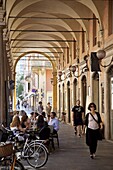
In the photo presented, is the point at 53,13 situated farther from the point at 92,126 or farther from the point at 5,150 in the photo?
the point at 5,150

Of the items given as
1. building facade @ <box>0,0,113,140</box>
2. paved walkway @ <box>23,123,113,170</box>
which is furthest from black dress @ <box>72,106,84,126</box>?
paved walkway @ <box>23,123,113,170</box>

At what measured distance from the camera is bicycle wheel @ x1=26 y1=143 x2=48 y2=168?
374 inches

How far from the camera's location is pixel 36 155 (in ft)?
31.1

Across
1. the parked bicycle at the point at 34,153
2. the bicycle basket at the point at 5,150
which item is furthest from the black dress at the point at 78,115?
the bicycle basket at the point at 5,150

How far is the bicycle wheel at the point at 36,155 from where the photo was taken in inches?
374

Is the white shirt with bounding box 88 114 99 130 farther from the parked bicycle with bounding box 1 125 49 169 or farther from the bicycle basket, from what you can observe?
the bicycle basket

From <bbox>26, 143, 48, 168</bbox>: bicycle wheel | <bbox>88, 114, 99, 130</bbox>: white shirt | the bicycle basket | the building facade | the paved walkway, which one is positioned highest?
A: the building facade

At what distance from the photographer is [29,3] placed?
18.0 meters

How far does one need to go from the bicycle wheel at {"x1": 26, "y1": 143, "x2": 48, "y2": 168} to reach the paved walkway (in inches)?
6.0

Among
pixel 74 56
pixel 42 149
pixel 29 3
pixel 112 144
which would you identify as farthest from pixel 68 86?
pixel 42 149

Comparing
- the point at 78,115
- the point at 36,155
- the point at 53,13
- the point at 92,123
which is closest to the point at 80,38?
the point at 53,13

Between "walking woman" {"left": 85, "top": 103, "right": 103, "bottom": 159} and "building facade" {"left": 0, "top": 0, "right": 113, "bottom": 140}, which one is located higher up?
"building facade" {"left": 0, "top": 0, "right": 113, "bottom": 140}

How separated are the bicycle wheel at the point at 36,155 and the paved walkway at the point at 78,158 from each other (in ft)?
0.50

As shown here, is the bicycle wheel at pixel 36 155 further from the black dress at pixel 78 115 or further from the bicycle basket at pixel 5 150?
the black dress at pixel 78 115
